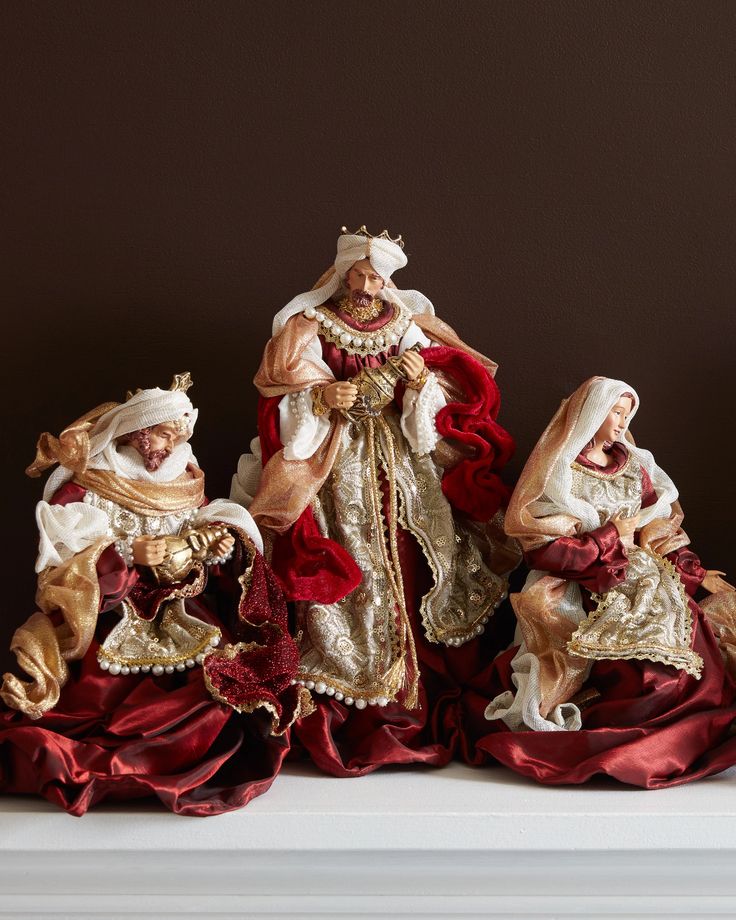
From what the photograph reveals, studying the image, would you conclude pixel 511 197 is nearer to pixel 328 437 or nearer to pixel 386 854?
pixel 328 437

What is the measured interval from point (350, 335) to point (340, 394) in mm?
182

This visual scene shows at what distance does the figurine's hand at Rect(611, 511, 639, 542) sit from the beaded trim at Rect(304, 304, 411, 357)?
725 mm

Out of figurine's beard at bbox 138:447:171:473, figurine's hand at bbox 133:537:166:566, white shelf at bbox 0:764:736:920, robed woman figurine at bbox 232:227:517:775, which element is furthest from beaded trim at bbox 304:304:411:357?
white shelf at bbox 0:764:736:920

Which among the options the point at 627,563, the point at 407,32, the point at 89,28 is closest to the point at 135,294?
the point at 89,28

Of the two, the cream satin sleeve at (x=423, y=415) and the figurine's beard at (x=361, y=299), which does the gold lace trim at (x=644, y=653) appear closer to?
the cream satin sleeve at (x=423, y=415)

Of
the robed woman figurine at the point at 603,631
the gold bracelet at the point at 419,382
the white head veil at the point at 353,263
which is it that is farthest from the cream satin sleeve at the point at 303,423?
the robed woman figurine at the point at 603,631

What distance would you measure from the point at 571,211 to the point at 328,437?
1078mm

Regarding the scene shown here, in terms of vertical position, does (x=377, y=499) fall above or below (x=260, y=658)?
above

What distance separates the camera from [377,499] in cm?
287

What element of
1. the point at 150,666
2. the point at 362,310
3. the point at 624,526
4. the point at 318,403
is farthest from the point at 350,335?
the point at 150,666

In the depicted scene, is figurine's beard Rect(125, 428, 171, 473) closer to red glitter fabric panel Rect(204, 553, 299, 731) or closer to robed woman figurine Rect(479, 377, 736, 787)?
red glitter fabric panel Rect(204, 553, 299, 731)

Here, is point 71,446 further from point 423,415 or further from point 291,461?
point 423,415

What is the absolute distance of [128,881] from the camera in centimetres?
236

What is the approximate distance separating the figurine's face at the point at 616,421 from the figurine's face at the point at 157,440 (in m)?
1.05
